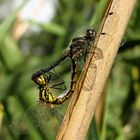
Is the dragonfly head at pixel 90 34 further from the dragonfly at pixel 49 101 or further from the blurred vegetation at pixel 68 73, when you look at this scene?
the blurred vegetation at pixel 68 73

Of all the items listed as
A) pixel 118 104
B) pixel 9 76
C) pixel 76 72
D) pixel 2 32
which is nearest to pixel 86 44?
pixel 76 72

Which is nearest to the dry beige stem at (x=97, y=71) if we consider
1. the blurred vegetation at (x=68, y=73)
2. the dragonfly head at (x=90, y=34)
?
the dragonfly head at (x=90, y=34)

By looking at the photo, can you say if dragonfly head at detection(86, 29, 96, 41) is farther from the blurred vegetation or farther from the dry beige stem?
the blurred vegetation

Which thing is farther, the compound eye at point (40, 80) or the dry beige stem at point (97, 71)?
the compound eye at point (40, 80)

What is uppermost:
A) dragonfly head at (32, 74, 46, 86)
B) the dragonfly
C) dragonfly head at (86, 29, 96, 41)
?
dragonfly head at (86, 29, 96, 41)

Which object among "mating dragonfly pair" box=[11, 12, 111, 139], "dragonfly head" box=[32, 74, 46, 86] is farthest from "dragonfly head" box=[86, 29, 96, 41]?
"dragonfly head" box=[32, 74, 46, 86]

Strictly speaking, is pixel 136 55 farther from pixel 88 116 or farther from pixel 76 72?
pixel 88 116
